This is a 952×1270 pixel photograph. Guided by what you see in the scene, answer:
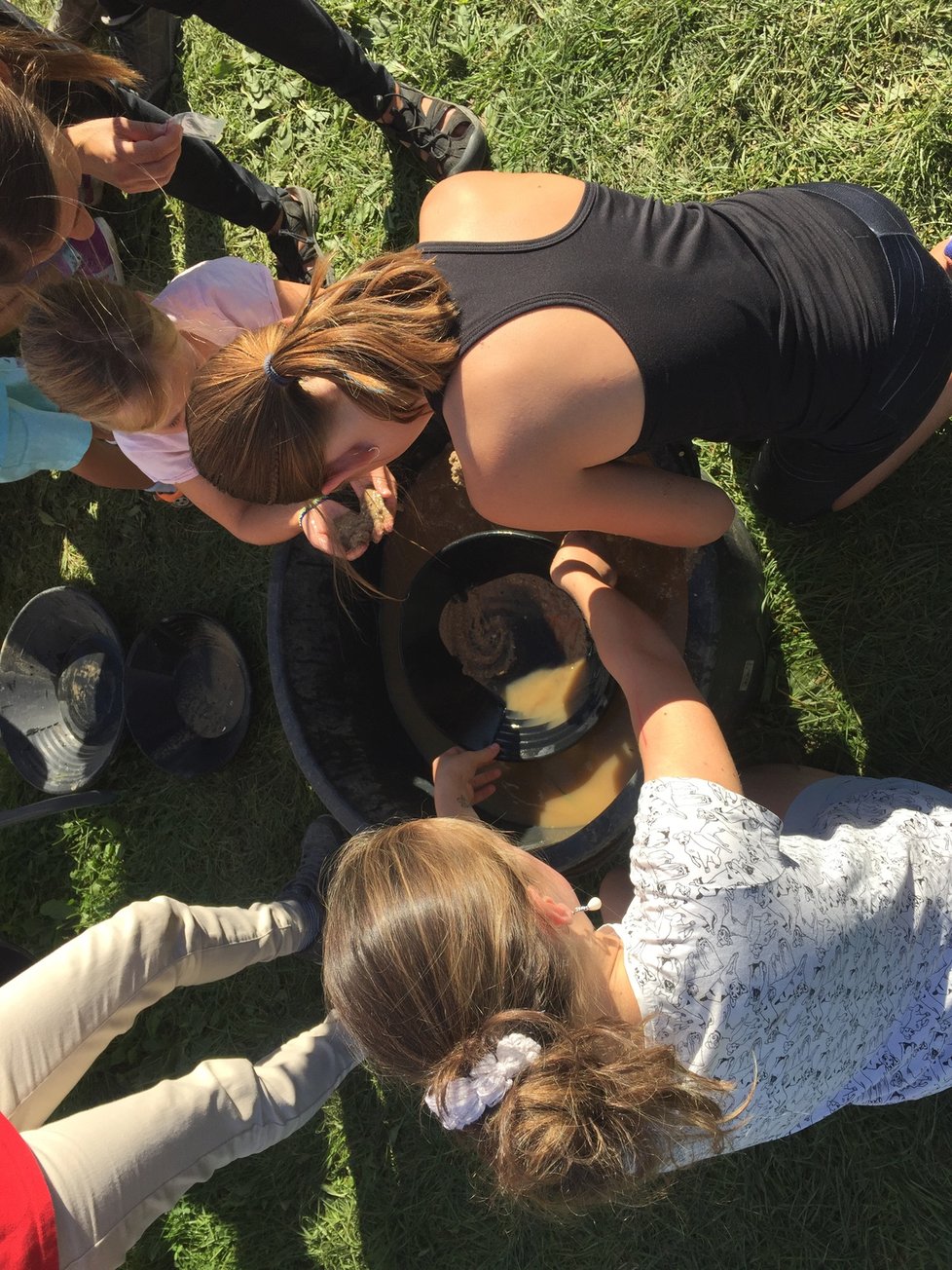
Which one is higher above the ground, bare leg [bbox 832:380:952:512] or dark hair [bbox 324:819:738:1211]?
bare leg [bbox 832:380:952:512]

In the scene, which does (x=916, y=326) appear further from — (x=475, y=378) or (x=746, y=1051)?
(x=746, y=1051)

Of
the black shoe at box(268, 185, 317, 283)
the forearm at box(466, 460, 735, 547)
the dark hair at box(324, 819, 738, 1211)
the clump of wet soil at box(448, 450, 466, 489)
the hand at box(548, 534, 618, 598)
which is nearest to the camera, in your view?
the dark hair at box(324, 819, 738, 1211)

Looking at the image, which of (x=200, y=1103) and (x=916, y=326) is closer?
(x=916, y=326)

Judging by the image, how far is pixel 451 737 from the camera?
7.73 ft

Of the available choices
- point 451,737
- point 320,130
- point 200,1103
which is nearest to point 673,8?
point 320,130

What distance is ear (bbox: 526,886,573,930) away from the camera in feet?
4.27

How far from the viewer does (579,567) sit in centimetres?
178

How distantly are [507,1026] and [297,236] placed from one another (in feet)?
7.86

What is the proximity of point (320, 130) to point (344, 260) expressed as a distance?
444 mm

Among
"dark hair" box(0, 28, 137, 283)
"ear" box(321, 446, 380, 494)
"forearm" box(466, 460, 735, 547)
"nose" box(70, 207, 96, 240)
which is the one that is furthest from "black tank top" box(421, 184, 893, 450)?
"nose" box(70, 207, 96, 240)

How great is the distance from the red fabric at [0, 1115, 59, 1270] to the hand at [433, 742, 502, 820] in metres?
1.00

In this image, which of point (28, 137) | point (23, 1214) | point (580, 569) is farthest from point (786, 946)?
point (28, 137)

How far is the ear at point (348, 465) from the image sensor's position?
1.46 metres

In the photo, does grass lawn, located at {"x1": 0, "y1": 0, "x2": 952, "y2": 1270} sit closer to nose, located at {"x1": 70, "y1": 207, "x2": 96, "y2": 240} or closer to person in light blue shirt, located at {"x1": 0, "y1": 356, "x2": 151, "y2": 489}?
person in light blue shirt, located at {"x1": 0, "y1": 356, "x2": 151, "y2": 489}
